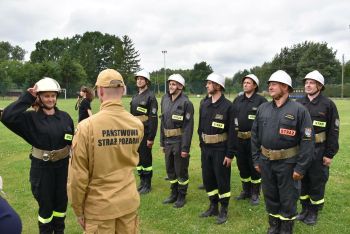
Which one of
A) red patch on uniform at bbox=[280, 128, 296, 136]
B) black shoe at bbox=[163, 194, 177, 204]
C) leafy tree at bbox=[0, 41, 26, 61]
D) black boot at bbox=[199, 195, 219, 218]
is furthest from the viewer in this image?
leafy tree at bbox=[0, 41, 26, 61]

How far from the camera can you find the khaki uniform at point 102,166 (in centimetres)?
342

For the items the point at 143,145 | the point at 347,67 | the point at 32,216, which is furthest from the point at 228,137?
the point at 347,67

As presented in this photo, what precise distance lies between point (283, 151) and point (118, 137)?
8.97 feet

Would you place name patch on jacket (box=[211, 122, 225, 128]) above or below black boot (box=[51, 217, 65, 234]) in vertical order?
above

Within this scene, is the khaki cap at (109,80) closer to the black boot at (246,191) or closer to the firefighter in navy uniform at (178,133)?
the firefighter in navy uniform at (178,133)

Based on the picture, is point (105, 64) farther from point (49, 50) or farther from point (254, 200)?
point (254, 200)

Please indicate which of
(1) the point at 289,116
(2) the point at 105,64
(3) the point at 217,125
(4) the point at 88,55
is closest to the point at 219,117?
(3) the point at 217,125

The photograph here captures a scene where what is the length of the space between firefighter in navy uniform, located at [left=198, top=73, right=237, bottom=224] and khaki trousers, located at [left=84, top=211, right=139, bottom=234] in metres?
2.77

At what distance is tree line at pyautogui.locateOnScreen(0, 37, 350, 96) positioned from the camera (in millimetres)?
63500

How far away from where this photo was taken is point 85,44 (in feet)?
278

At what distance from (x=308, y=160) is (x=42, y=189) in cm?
368

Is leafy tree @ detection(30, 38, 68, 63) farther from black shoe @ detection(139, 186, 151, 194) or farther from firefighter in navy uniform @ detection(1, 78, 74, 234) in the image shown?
firefighter in navy uniform @ detection(1, 78, 74, 234)

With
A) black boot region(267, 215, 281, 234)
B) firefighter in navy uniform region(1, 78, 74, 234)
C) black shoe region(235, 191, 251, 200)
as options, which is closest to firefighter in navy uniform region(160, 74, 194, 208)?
black shoe region(235, 191, 251, 200)

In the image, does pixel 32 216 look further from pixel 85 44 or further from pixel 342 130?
pixel 85 44
